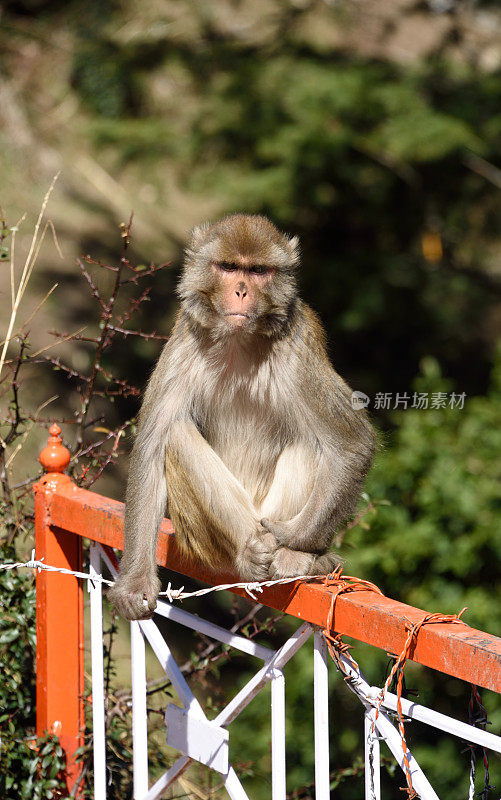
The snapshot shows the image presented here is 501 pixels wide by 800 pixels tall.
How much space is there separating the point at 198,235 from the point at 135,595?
1106 millimetres

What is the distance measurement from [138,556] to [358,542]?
2472 millimetres

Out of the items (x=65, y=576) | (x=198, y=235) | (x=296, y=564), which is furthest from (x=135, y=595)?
(x=198, y=235)

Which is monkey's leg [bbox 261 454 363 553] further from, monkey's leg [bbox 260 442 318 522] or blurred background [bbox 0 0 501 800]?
blurred background [bbox 0 0 501 800]

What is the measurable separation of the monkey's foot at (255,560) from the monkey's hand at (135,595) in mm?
240

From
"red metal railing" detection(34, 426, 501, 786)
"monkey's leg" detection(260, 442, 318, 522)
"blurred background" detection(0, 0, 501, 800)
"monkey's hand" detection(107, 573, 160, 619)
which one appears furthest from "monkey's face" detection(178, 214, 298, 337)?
"blurred background" detection(0, 0, 501, 800)

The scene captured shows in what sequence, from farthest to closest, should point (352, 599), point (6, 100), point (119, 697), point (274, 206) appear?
1. point (6, 100)
2. point (274, 206)
3. point (119, 697)
4. point (352, 599)

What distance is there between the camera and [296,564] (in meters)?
2.34

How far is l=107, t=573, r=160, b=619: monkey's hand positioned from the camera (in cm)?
240

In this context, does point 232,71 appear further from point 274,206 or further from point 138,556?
point 138,556

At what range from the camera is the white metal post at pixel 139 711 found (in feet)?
7.71

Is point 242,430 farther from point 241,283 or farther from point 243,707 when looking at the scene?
point 243,707

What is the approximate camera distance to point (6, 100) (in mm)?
9883

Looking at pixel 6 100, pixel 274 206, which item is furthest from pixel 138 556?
pixel 6 100

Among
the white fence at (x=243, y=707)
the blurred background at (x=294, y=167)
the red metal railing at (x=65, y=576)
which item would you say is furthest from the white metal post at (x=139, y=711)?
the blurred background at (x=294, y=167)
